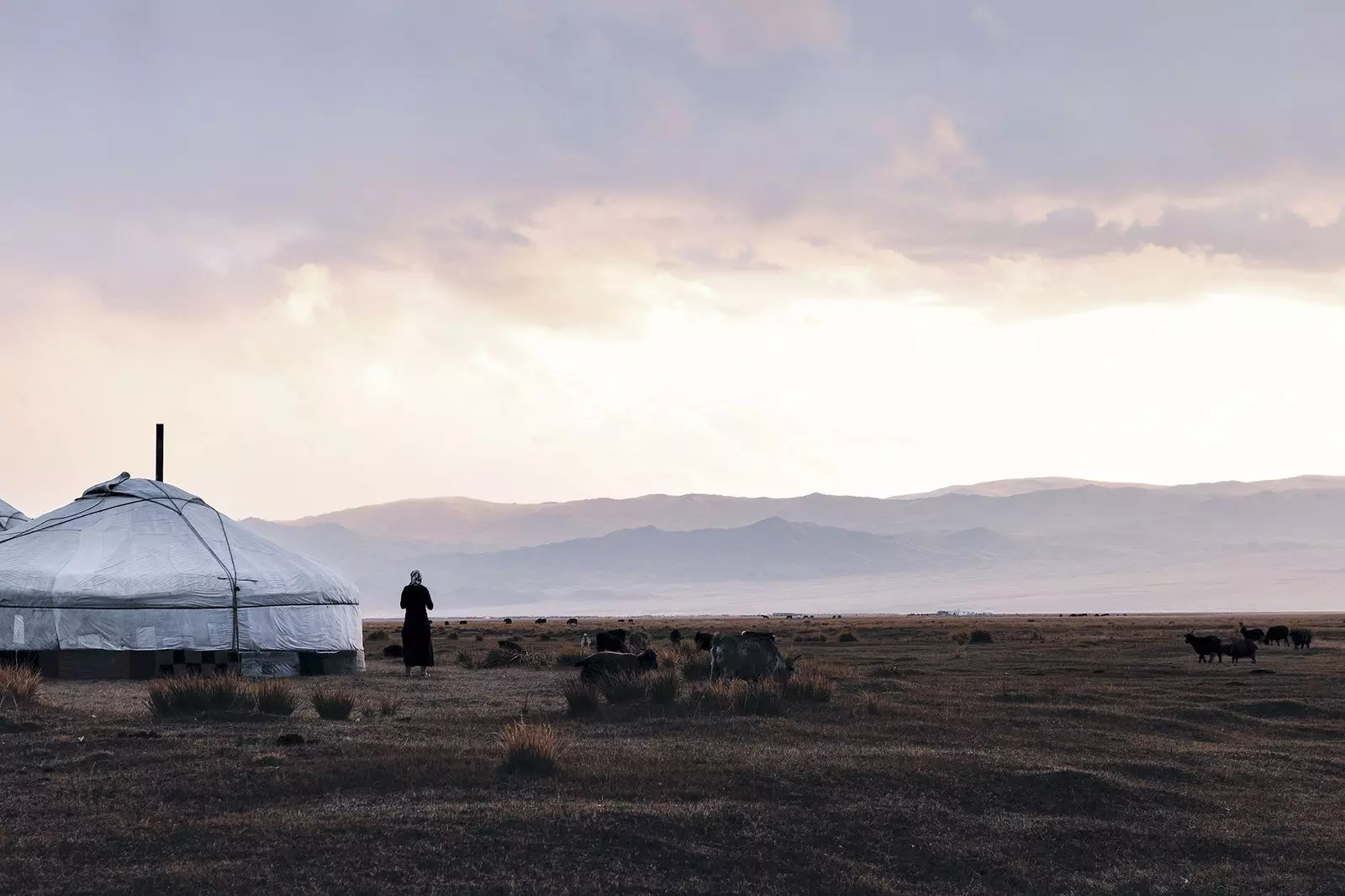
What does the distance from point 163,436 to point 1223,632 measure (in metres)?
47.8

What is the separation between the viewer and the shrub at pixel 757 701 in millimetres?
19047

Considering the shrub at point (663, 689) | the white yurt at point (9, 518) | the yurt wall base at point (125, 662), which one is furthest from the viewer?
the white yurt at point (9, 518)

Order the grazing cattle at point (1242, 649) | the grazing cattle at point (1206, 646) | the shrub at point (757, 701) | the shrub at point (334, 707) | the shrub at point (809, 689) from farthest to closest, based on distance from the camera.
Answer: the grazing cattle at point (1206, 646) < the grazing cattle at point (1242, 649) < the shrub at point (809, 689) < the shrub at point (757, 701) < the shrub at point (334, 707)

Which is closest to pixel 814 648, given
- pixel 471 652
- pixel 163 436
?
pixel 471 652

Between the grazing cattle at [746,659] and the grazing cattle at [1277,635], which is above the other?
the grazing cattle at [746,659]

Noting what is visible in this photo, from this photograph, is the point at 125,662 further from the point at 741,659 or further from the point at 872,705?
the point at 872,705

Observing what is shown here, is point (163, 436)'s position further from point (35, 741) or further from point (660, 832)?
point (660, 832)

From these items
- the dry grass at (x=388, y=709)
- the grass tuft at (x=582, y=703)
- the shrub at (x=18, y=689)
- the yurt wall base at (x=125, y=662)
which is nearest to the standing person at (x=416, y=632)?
the yurt wall base at (x=125, y=662)

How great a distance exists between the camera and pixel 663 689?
64.7 ft

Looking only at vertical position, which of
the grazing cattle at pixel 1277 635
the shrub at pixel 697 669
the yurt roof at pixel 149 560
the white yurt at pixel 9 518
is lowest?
the grazing cattle at pixel 1277 635

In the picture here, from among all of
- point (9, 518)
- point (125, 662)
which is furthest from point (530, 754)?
point (9, 518)

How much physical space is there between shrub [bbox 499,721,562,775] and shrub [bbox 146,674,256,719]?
5793 millimetres

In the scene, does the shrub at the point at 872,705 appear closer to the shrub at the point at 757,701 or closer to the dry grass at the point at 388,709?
the shrub at the point at 757,701

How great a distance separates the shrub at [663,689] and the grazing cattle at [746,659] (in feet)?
10.6
